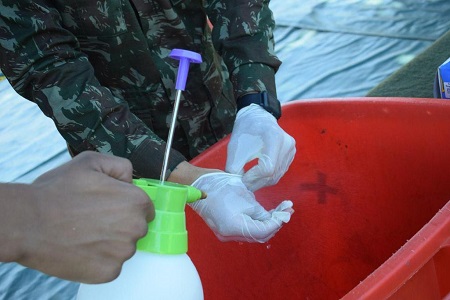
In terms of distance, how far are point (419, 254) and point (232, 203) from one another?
286 millimetres

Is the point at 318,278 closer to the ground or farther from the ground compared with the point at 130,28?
closer to the ground

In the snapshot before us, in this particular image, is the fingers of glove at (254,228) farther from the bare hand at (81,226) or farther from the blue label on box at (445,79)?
the blue label on box at (445,79)

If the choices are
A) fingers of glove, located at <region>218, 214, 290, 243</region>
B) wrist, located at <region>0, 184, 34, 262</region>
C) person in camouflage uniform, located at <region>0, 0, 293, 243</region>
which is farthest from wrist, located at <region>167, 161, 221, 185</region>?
wrist, located at <region>0, 184, 34, 262</region>

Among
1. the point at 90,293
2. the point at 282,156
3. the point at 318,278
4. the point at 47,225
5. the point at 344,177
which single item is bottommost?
the point at 318,278

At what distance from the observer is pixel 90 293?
0.65m

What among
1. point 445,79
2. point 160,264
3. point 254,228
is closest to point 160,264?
point 160,264

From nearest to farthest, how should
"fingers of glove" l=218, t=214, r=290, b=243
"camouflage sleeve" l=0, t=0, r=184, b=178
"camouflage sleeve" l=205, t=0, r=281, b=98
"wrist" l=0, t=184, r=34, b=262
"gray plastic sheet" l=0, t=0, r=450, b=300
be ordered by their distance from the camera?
"wrist" l=0, t=184, r=34, b=262, "fingers of glove" l=218, t=214, r=290, b=243, "camouflage sleeve" l=0, t=0, r=184, b=178, "camouflage sleeve" l=205, t=0, r=281, b=98, "gray plastic sheet" l=0, t=0, r=450, b=300

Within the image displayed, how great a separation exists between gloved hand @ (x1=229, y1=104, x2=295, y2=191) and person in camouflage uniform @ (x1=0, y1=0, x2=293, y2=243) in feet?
0.22

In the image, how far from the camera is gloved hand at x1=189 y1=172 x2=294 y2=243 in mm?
898

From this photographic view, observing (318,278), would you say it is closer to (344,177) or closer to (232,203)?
(344,177)

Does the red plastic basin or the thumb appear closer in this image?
the thumb

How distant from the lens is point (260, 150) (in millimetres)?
1009

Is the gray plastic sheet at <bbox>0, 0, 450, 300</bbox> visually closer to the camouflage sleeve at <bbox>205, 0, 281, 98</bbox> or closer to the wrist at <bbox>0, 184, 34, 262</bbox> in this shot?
the camouflage sleeve at <bbox>205, 0, 281, 98</bbox>

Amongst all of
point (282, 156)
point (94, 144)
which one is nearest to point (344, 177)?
point (282, 156)
